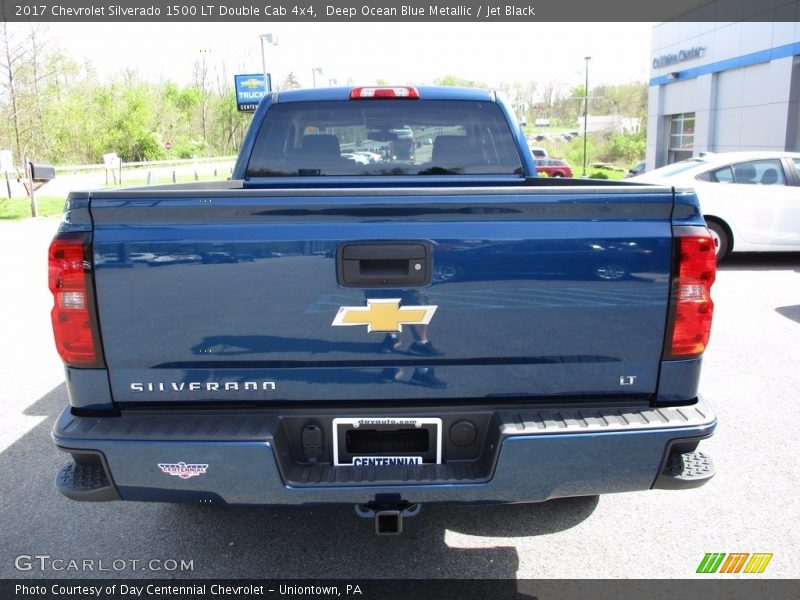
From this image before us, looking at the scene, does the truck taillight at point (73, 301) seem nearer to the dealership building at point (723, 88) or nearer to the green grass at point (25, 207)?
the green grass at point (25, 207)

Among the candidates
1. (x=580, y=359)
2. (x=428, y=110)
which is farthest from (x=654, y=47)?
(x=580, y=359)

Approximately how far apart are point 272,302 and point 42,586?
1776 mm

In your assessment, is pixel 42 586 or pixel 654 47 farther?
pixel 654 47

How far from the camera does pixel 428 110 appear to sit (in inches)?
167

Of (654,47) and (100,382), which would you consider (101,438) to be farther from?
(654,47)

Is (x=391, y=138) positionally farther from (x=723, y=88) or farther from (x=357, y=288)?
(x=723, y=88)

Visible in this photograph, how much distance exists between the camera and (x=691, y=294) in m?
2.28

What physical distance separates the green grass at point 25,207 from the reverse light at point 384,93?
1788 centimetres

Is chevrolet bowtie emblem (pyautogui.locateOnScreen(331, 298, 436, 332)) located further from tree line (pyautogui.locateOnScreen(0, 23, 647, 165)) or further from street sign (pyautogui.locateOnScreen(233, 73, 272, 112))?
street sign (pyautogui.locateOnScreen(233, 73, 272, 112))

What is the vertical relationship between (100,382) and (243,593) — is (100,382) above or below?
A: above

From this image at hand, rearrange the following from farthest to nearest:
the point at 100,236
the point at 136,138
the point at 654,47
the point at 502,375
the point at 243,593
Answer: the point at 136,138 → the point at 654,47 → the point at 243,593 → the point at 502,375 → the point at 100,236

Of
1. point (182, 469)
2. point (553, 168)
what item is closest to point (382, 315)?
point (182, 469)

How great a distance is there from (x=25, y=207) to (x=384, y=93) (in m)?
21.0

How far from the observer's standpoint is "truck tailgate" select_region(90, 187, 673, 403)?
2217mm
